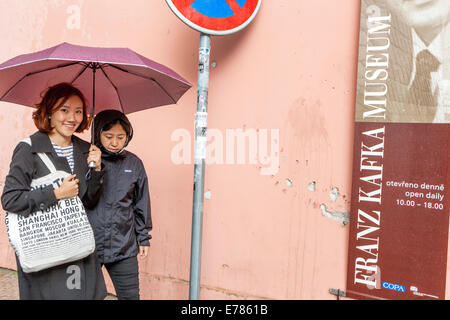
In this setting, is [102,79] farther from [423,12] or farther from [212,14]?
[423,12]

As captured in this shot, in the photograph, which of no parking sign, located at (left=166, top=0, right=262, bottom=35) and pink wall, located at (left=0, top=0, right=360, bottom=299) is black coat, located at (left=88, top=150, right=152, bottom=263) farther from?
no parking sign, located at (left=166, top=0, right=262, bottom=35)

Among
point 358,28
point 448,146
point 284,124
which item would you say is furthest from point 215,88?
point 448,146

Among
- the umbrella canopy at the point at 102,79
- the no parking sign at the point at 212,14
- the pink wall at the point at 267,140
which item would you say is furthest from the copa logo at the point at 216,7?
the umbrella canopy at the point at 102,79

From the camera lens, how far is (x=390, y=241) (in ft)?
9.36

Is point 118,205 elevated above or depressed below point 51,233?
above

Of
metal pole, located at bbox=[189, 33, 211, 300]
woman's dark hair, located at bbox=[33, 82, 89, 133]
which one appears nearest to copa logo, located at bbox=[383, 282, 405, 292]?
metal pole, located at bbox=[189, 33, 211, 300]

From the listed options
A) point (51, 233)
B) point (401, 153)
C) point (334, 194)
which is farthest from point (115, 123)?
point (401, 153)

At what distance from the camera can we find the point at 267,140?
129 inches

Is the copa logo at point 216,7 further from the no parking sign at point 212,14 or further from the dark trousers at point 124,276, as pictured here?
the dark trousers at point 124,276

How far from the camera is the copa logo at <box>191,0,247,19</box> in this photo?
9.05 ft

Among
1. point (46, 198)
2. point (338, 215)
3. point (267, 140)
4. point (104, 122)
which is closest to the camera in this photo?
point (46, 198)

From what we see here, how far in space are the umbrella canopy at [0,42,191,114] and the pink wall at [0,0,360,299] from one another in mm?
710

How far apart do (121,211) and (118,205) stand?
5cm
